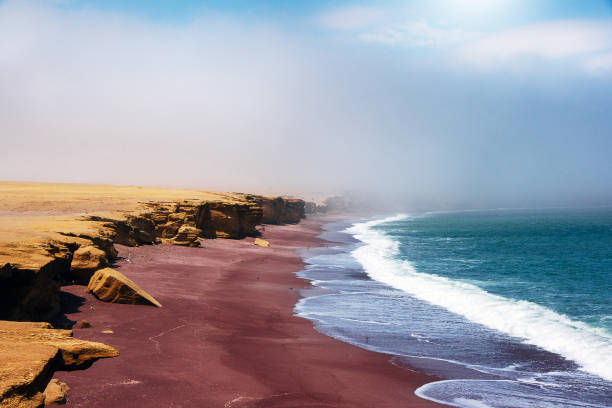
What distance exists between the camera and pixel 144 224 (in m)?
32.3

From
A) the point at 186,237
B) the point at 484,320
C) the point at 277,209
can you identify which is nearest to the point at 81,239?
the point at 186,237

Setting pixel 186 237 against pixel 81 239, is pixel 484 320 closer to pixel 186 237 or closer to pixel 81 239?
pixel 81 239

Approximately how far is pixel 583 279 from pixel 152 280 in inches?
1030

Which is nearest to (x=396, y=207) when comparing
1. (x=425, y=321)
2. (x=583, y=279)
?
(x=583, y=279)

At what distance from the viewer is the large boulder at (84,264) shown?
16.5 m

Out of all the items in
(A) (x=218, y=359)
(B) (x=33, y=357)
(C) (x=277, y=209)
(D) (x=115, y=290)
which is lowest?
(A) (x=218, y=359)

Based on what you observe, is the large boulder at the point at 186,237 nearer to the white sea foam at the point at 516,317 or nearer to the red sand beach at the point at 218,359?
the red sand beach at the point at 218,359

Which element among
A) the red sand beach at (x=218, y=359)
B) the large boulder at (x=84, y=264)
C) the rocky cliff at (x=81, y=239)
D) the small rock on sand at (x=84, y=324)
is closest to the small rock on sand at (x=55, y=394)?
the red sand beach at (x=218, y=359)

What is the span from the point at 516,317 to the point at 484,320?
4.82 feet

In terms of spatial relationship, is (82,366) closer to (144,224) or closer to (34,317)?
(34,317)

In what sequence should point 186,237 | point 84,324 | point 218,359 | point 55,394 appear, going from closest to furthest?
1. point 55,394
2. point 218,359
3. point 84,324
4. point 186,237

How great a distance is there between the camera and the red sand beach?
921 centimetres

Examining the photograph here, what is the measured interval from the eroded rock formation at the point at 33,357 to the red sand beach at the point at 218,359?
1.07ft

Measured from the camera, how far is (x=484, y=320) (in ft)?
62.8
